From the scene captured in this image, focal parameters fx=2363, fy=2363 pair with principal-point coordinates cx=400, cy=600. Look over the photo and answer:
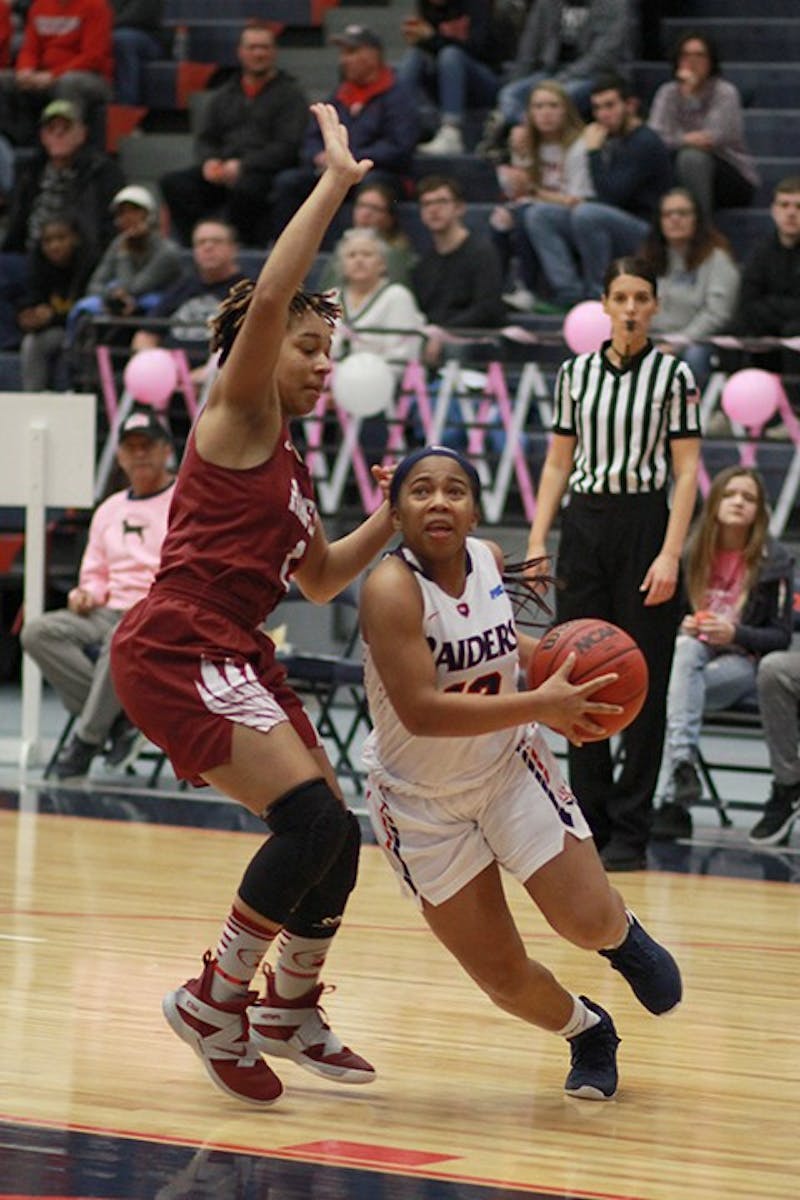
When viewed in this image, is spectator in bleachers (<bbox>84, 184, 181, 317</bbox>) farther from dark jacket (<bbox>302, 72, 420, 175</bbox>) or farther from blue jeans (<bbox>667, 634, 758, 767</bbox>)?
blue jeans (<bbox>667, 634, 758, 767</bbox>)

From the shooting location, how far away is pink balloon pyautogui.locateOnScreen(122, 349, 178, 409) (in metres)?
11.6

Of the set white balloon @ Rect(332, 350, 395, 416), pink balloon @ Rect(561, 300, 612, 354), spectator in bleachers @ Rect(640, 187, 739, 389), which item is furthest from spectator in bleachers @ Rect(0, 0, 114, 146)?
pink balloon @ Rect(561, 300, 612, 354)

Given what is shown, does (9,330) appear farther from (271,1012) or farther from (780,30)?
(271,1012)

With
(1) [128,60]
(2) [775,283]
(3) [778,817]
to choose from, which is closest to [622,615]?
(3) [778,817]

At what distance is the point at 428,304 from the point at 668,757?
3.88 metres

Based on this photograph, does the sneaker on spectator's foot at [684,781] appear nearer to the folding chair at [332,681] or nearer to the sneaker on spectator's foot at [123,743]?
the folding chair at [332,681]

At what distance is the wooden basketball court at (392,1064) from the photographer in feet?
13.5

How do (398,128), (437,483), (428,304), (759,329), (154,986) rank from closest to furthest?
(437,483) < (154,986) < (759,329) < (428,304) < (398,128)

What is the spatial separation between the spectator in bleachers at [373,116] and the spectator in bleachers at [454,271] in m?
1.12

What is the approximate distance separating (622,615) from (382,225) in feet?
15.8

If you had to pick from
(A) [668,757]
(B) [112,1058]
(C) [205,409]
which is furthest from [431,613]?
(A) [668,757]

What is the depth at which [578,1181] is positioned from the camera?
4.07 meters

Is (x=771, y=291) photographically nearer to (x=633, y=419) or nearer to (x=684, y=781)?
(x=684, y=781)

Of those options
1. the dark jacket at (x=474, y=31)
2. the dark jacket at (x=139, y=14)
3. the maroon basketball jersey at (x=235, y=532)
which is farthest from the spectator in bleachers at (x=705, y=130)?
the maroon basketball jersey at (x=235, y=532)
